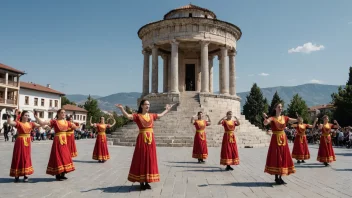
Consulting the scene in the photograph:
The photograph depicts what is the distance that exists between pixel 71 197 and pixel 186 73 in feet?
103

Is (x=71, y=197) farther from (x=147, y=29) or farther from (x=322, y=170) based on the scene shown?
(x=147, y=29)

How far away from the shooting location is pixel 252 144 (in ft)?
75.6

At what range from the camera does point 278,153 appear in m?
8.50

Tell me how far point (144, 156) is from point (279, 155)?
3998 mm

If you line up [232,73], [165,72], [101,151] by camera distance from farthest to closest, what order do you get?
[165,72]
[232,73]
[101,151]

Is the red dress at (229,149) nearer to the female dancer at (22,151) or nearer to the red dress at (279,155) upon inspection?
the red dress at (279,155)

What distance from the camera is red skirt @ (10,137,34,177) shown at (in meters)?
8.70

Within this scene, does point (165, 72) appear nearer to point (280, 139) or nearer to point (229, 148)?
point (229, 148)

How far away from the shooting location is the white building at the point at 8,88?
50.8 metres

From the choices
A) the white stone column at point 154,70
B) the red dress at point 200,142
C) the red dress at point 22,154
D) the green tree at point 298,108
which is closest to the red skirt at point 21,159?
the red dress at point 22,154

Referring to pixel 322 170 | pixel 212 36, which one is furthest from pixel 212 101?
pixel 322 170

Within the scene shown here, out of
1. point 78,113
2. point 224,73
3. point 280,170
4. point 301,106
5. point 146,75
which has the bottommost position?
point 280,170

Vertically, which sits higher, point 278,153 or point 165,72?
point 165,72

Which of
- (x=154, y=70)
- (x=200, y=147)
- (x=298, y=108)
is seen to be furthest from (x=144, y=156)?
(x=298, y=108)
